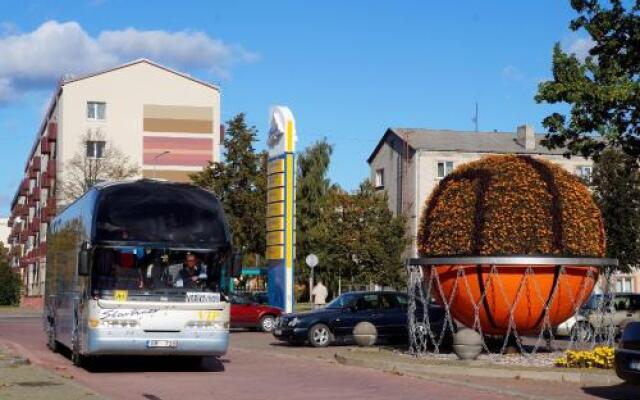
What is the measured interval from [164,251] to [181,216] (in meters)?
0.81

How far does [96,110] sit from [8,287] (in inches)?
642

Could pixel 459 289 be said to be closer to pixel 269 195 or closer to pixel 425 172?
pixel 269 195

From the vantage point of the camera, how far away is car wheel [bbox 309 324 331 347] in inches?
992

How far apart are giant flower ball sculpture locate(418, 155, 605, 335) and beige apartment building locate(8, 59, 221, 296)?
58856mm

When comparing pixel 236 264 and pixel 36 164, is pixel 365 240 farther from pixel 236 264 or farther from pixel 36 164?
pixel 36 164

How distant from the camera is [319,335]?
Answer: 2527 centimetres

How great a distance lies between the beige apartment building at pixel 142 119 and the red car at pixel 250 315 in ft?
142

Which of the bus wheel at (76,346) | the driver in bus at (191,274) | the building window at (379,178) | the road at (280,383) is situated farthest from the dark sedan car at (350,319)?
the building window at (379,178)

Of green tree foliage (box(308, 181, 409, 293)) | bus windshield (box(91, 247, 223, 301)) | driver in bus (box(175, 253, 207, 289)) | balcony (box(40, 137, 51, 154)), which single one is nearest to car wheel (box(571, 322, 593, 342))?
bus windshield (box(91, 247, 223, 301))

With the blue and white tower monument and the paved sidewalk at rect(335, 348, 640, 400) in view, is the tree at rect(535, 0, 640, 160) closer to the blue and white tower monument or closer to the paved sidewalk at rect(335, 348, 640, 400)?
the paved sidewalk at rect(335, 348, 640, 400)

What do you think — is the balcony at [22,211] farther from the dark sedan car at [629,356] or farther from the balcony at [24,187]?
the dark sedan car at [629,356]

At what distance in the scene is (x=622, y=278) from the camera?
2672 inches

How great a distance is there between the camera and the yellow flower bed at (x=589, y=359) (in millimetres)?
16688

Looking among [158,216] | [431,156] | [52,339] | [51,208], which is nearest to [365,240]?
[431,156]
